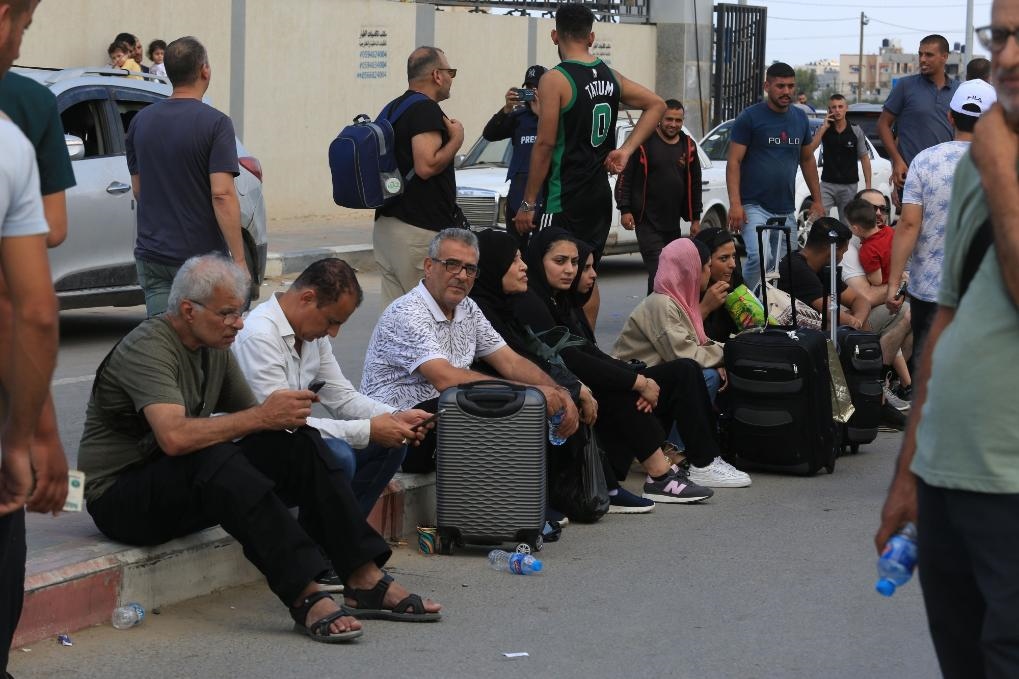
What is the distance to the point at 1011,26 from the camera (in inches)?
116

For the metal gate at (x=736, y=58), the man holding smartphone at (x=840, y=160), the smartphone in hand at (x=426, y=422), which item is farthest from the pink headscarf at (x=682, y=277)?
the metal gate at (x=736, y=58)

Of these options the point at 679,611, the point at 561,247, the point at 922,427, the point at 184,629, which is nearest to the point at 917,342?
the point at 561,247

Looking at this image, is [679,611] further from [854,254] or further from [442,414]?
[854,254]

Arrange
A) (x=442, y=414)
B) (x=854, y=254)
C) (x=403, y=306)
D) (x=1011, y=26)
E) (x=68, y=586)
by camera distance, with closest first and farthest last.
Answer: (x=1011, y=26) → (x=68, y=586) → (x=442, y=414) → (x=403, y=306) → (x=854, y=254)

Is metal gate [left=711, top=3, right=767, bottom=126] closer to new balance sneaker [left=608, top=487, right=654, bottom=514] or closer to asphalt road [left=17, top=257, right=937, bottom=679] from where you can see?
new balance sneaker [left=608, top=487, right=654, bottom=514]

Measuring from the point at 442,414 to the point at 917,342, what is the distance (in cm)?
230

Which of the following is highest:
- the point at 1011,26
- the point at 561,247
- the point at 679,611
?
the point at 1011,26

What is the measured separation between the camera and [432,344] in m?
6.76

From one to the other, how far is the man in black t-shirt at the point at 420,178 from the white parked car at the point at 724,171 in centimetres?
831

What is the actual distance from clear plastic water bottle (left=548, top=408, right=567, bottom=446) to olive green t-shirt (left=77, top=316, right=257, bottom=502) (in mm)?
1768

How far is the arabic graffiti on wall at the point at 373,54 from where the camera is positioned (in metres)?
21.9

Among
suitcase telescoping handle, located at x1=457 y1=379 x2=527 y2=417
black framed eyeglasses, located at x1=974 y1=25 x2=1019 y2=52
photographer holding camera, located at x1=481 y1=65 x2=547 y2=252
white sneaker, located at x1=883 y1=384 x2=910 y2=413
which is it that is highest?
black framed eyeglasses, located at x1=974 y1=25 x2=1019 y2=52

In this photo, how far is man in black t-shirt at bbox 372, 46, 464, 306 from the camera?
27.3 feet

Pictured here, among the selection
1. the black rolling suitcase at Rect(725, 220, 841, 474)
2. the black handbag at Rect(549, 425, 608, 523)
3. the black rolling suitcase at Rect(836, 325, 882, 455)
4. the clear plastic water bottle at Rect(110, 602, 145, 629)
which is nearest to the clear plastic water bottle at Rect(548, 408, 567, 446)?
the black handbag at Rect(549, 425, 608, 523)
